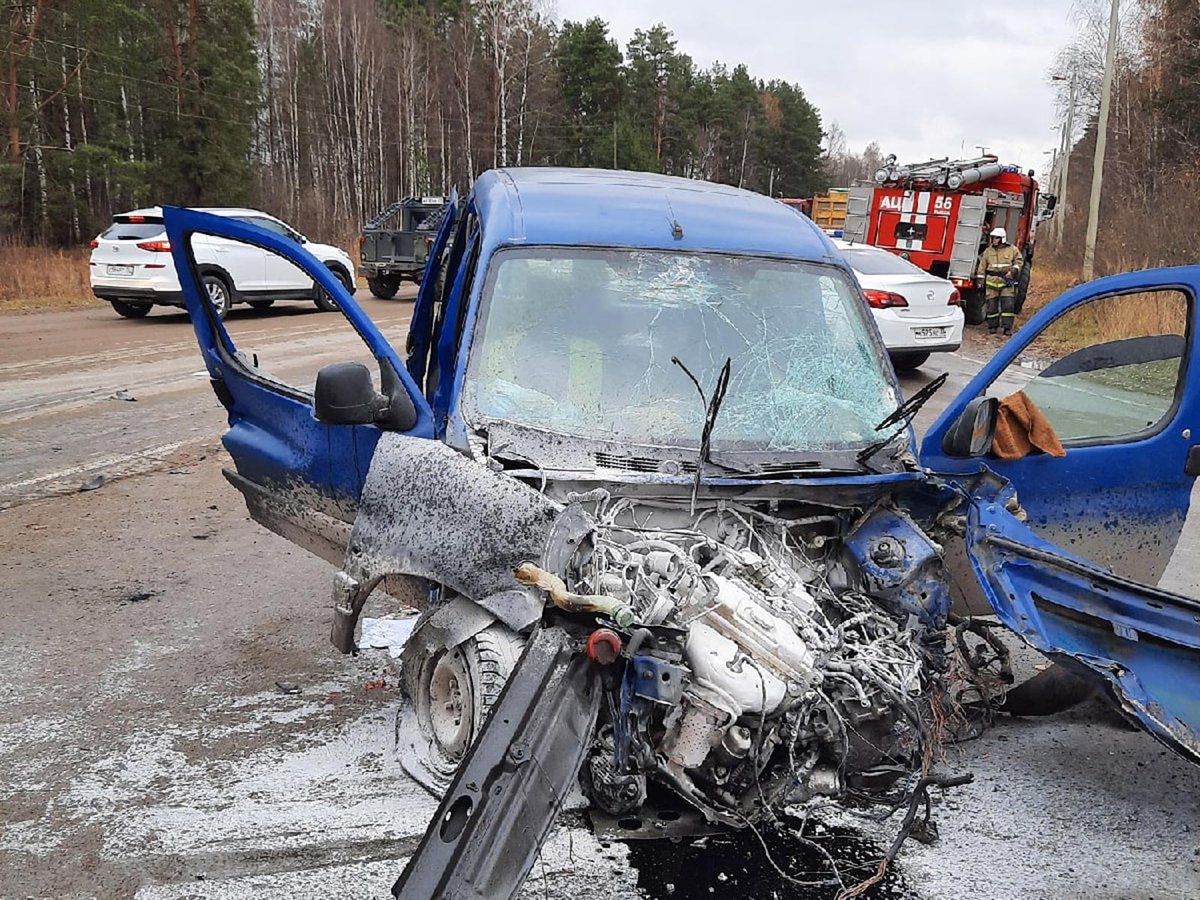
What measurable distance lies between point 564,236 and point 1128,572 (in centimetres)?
263

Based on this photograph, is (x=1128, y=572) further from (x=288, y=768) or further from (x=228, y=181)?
(x=228, y=181)

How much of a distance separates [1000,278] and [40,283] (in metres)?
17.8

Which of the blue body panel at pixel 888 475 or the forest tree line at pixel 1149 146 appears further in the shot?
the forest tree line at pixel 1149 146

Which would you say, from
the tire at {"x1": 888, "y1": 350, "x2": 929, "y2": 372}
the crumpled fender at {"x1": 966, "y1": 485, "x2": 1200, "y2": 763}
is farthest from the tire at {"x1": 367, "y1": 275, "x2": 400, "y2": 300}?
the crumpled fender at {"x1": 966, "y1": 485, "x2": 1200, "y2": 763}

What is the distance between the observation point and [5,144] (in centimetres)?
2409

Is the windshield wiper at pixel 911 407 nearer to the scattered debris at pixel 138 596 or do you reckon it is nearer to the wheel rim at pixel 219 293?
the scattered debris at pixel 138 596

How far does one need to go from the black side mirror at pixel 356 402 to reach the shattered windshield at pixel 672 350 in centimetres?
24

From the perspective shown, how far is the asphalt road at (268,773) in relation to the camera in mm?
2953

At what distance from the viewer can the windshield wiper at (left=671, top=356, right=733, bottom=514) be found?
3.18 metres

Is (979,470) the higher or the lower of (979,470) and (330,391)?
the lower

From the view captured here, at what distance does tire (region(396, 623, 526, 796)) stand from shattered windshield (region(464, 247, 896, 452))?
2.66 ft

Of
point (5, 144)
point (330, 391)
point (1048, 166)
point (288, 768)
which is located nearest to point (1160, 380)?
point (330, 391)

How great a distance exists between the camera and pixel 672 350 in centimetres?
376

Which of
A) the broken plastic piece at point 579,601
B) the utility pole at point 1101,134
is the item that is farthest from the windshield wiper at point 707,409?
the utility pole at point 1101,134
